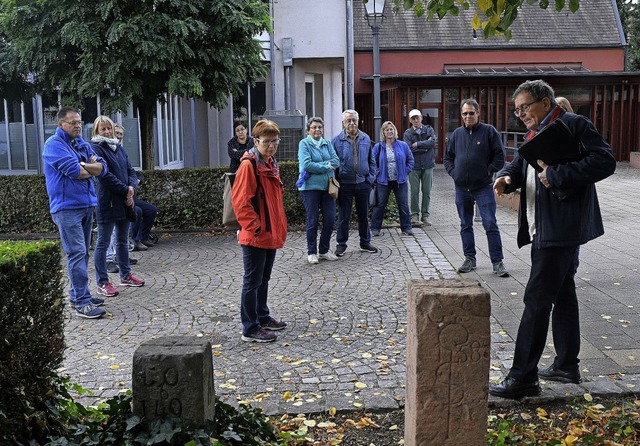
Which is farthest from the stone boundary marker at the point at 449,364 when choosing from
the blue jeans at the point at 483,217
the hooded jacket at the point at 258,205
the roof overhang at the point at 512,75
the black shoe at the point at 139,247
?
the roof overhang at the point at 512,75

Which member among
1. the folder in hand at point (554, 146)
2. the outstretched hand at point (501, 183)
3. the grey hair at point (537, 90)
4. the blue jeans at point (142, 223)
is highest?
the grey hair at point (537, 90)

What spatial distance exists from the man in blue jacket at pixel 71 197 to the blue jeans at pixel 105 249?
0.84 metres

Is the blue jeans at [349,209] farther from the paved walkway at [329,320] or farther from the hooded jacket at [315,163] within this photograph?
the hooded jacket at [315,163]

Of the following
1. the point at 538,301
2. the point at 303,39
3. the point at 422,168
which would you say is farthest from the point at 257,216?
the point at 303,39

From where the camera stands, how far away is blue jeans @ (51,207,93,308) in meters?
7.13

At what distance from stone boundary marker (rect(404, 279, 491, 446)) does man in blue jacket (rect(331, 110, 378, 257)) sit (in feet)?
21.3

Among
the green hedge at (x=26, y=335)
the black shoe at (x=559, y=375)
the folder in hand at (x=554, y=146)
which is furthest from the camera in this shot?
the black shoe at (x=559, y=375)

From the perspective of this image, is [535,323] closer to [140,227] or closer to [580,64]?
[140,227]

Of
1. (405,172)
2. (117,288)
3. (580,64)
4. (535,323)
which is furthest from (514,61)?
(535,323)

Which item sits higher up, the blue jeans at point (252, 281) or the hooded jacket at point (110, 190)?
the hooded jacket at point (110, 190)

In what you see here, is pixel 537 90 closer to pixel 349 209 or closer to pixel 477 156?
pixel 477 156

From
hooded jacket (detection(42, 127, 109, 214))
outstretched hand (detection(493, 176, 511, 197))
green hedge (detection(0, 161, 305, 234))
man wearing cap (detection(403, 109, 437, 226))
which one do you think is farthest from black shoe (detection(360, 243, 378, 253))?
outstretched hand (detection(493, 176, 511, 197))

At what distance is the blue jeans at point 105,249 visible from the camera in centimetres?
814

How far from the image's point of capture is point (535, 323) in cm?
484
